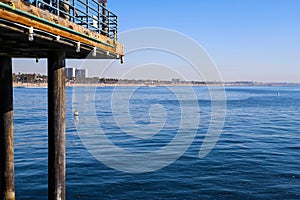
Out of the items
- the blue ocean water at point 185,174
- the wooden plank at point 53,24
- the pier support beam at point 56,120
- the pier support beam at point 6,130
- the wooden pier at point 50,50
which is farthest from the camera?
the blue ocean water at point 185,174

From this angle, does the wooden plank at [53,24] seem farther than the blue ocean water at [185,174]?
No

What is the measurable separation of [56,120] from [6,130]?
3.94 m

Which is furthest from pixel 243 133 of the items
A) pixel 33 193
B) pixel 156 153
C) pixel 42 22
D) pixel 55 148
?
pixel 42 22

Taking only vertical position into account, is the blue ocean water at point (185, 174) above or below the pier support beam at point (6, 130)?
below

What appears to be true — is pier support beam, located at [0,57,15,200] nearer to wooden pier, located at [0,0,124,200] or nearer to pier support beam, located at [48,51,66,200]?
wooden pier, located at [0,0,124,200]

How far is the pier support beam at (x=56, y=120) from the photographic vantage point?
10406mm

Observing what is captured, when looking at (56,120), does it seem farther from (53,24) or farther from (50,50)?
(53,24)

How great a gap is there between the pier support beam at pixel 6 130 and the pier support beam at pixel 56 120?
10.9ft

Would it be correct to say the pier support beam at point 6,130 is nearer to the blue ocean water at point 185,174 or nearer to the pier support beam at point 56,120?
the blue ocean water at point 185,174

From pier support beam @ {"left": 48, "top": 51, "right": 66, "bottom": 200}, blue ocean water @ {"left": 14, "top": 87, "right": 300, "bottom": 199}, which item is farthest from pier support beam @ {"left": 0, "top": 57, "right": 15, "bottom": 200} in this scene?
pier support beam @ {"left": 48, "top": 51, "right": 66, "bottom": 200}

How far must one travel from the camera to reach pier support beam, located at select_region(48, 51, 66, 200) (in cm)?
1041

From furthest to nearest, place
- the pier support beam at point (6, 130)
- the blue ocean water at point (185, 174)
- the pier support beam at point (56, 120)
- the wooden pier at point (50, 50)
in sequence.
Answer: the blue ocean water at point (185, 174)
the pier support beam at point (6, 130)
the pier support beam at point (56, 120)
the wooden pier at point (50, 50)

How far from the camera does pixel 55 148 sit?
10.6m

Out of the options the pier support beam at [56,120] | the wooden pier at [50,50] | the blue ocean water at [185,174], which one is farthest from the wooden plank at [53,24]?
the blue ocean water at [185,174]
